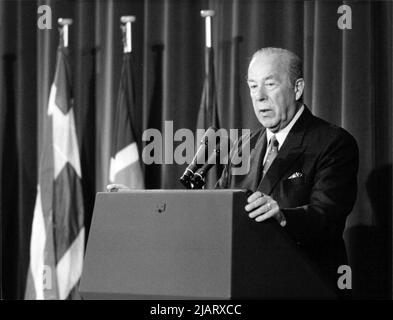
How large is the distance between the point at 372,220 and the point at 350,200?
1.35 meters

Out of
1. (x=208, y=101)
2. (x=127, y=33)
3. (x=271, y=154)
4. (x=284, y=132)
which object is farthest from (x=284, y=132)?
(x=127, y=33)

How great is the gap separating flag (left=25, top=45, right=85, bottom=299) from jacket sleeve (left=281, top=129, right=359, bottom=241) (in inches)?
80.7

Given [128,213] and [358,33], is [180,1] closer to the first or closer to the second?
[358,33]

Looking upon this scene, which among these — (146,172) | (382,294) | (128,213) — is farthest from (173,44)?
(128,213)

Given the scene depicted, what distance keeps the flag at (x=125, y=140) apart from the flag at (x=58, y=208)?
0.91 ft

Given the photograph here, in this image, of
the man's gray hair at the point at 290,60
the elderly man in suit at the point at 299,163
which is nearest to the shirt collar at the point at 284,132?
the elderly man in suit at the point at 299,163

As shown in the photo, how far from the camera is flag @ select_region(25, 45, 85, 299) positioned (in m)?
4.07

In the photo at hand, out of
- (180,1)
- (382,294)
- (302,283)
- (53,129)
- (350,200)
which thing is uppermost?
(180,1)

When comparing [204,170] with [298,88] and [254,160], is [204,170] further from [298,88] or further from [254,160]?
[298,88]

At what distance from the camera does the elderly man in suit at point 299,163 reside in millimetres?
2283

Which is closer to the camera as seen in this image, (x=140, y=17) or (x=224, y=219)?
(x=224, y=219)

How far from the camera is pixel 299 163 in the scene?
2.46 meters

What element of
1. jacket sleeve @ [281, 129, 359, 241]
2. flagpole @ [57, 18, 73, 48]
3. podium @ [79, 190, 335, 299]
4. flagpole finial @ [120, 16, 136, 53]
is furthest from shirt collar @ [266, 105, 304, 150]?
flagpole @ [57, 18, 73, 48]
